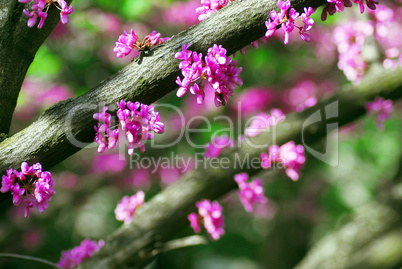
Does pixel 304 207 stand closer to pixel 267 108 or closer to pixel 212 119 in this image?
pixel 267 108

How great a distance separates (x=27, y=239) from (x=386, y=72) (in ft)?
19.4

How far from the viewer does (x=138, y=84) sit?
5.80 ft

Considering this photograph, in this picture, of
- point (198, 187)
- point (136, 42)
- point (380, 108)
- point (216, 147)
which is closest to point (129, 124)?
point (136, 42)

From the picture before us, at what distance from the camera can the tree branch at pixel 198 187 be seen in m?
2.77

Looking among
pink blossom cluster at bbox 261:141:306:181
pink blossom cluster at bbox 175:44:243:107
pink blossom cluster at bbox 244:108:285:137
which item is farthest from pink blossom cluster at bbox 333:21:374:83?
pink blossom cluster at bbox 175:44:243:107

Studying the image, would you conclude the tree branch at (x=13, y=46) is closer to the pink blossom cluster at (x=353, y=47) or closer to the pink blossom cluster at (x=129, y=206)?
the pink blossom cluster at (x=129, y=206)

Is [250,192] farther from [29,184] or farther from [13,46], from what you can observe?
[13,46]

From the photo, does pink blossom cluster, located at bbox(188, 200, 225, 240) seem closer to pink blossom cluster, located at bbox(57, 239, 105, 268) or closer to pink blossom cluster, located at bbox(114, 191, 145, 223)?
pink blossom cluster, located at bbox(114, 191, 145, 223)

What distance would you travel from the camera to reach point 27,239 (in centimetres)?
702

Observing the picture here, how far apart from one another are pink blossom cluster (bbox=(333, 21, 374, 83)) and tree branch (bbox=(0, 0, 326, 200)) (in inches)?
105

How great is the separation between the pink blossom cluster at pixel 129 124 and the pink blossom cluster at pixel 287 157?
4.88 feet

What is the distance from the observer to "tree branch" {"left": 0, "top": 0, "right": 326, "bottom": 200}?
1756mm

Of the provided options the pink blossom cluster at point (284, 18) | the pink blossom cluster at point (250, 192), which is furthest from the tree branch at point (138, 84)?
the pink blossom cluster at point (250, 192)

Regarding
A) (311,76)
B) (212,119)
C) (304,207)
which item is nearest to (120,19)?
(212,119)
